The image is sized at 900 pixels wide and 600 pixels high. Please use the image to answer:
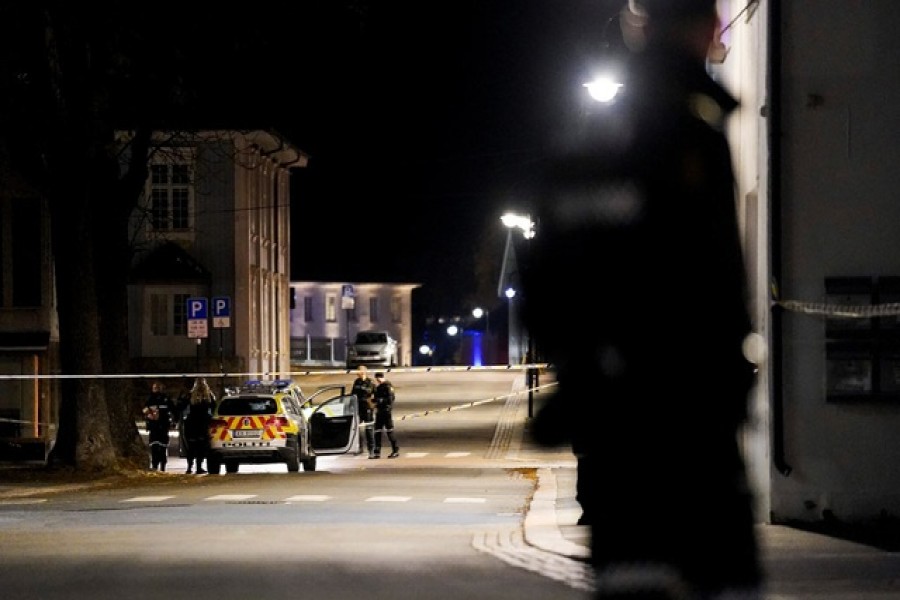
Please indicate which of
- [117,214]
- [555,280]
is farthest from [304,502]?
[555,280]

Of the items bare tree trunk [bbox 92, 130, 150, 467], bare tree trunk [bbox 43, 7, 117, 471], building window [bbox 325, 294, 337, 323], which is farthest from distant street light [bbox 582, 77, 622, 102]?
building window [bbox 325, 294, 337, 323]

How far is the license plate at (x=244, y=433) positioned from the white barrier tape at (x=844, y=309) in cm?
1714

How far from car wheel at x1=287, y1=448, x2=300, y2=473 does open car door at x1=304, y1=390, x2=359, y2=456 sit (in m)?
1.67

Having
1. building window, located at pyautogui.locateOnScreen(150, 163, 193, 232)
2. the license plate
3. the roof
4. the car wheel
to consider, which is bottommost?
the car wheel

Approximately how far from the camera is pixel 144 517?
52.5 ft

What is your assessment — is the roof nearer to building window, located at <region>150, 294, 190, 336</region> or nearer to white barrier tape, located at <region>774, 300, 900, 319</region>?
building window, located at <region>150, 294, 190, 336</region>

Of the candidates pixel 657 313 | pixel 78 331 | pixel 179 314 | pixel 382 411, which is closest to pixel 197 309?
pixel 382 411

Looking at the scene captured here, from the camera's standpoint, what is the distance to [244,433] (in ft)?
92.2

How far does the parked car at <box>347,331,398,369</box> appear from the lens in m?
77.9

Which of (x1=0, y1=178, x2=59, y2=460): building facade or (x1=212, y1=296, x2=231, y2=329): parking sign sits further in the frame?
(x1=212, y1=296, x2=231, y2=329): parking sign

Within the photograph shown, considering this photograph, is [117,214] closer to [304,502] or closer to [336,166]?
[304,502]

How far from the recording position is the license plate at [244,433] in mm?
28031

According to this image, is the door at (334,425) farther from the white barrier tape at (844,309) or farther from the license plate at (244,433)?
the white barrier tape at (844,309)

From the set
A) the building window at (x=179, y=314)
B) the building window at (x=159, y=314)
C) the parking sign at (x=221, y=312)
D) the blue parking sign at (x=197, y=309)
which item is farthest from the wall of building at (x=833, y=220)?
the building window at (x=159, y=314)
